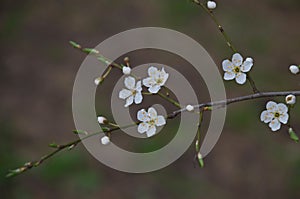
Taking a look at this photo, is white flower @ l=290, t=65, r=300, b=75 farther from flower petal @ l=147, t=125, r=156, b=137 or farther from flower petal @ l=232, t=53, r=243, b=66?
flower petal @ l=147, t=125, r=156, b=137

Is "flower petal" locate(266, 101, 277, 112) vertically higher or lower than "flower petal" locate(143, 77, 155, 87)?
lower

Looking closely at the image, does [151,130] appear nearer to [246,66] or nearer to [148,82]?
[148,82]

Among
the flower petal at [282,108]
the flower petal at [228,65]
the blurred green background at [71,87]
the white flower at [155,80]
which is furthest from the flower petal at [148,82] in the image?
the blurred green background at [71,87]

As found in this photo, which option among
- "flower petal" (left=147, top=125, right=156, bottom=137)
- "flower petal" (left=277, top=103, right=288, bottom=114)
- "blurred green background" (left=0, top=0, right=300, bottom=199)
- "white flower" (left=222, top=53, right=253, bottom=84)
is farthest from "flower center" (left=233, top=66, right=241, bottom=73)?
"blurred green background" (left=0, top=0, right=300, bottom=199)

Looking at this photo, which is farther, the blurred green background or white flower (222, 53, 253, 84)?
the blurred green background

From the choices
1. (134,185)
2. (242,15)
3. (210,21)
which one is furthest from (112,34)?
(134,185)

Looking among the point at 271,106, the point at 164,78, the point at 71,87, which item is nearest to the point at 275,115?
the point at 271,106

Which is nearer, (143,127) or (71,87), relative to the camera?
(143,127)
